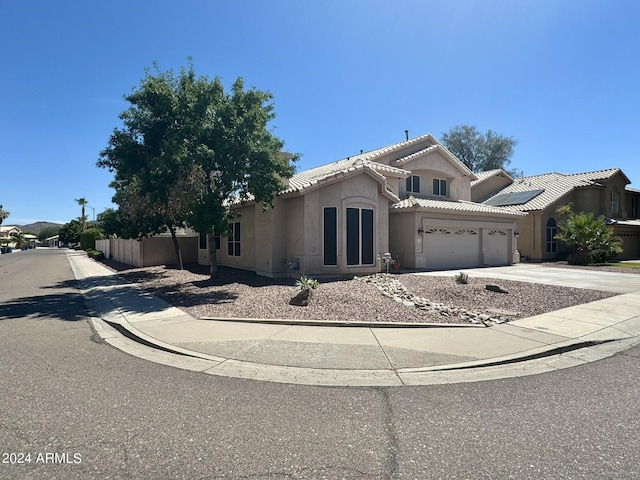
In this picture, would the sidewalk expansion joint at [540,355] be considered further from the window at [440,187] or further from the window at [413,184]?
the window at [440,187]

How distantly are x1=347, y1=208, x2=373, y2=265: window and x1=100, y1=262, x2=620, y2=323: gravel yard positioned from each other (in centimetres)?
174

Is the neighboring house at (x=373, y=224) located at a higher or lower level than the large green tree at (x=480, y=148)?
lower

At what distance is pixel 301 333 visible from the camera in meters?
7.76

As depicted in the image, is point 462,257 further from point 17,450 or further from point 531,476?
point 17,450

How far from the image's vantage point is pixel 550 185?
99.5ft

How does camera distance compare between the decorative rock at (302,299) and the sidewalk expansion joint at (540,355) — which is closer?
the sidewalk expansion joint at (540,355)

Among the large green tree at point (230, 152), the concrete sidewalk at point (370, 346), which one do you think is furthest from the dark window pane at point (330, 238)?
the concrete sidewalk at point (370, 346)

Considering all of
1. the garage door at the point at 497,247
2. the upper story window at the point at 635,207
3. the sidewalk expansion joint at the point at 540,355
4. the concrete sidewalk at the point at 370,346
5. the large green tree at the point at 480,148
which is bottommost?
the sidewalk expansion joint at the point at 540,355

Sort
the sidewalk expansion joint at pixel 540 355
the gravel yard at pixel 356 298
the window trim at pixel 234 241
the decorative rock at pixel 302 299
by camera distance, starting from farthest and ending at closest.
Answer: the window trim at pixel 234 241 < the decorative rock at pixel 302 299 < the gravel yard at pixel 356 298 < the sidewalk expansion joint at pixel 540 355

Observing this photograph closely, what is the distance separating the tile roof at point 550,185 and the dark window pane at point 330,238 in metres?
17.4

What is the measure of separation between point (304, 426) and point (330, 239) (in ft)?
38.0

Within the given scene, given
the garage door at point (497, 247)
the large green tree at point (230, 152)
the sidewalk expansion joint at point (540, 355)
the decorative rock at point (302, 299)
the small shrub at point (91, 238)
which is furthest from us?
the small shrub at point (91, 238)

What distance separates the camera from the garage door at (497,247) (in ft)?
75.1

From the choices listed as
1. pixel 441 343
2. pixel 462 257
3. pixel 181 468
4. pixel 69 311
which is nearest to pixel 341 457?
pixel 181 468
